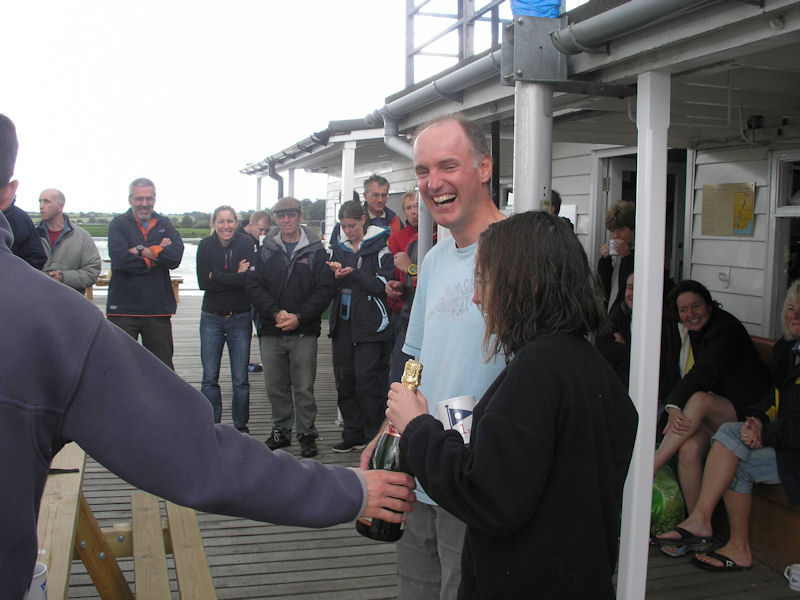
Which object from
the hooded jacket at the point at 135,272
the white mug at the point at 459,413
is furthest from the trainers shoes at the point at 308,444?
the white mug at the point at 459,413

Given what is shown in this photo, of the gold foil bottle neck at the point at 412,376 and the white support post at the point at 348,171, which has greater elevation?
the white support post at the point at 348,171

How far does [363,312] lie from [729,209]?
3.16m

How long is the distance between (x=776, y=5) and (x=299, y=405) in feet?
15.2

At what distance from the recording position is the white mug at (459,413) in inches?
77.9

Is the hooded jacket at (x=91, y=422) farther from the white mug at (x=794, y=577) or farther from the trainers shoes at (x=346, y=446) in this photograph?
the trainers shoes at (x=346, y=446)

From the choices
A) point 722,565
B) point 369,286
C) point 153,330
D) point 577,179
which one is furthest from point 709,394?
point 153,330

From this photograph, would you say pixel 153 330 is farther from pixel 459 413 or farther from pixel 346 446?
pixel 459 413

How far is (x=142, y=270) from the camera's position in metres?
6.38

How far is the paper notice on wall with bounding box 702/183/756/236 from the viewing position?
5.81 metres

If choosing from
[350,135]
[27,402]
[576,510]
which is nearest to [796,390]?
[576,510]

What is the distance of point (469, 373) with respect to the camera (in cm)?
220

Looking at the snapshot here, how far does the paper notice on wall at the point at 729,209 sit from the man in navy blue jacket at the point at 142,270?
464 cm

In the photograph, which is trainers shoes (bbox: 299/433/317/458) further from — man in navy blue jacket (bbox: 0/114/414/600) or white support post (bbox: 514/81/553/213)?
man in navy blue jacket (bbox: 0/114/414/600)

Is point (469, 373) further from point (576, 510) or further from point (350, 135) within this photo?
point (350, 135)
